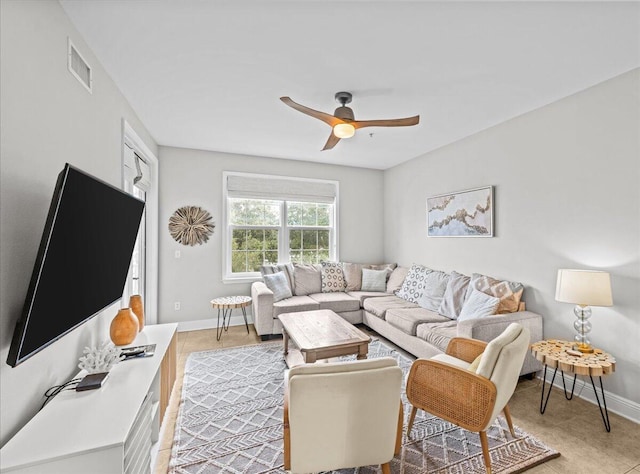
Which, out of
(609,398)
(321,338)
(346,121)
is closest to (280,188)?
(346,121)

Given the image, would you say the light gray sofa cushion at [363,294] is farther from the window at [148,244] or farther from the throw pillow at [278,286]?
the window at [148,244]

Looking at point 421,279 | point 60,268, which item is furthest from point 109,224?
point 421,279

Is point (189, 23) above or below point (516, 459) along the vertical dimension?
above

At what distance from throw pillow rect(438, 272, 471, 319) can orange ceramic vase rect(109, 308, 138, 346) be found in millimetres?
2998

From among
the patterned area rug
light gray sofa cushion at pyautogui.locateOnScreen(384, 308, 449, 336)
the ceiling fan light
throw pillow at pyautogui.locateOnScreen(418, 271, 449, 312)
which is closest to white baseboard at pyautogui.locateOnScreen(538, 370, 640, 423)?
the patterned area rug

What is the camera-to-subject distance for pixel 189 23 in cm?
176

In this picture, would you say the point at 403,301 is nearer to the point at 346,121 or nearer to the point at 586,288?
the point at 586,288

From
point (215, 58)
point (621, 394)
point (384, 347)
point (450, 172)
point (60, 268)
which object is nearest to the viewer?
point (60, 268)

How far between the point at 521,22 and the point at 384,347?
125 inches

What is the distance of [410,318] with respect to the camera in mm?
3240

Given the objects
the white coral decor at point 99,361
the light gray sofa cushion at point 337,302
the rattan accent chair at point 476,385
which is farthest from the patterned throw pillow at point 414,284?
the white coral decor at point 99,361

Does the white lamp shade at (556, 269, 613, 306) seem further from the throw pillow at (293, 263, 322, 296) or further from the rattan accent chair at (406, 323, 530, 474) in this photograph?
the throw pillow at (293, 263, 322, 296)

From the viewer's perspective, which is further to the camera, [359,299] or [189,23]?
[359,299]

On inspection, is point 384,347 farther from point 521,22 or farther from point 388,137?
point 521,22
